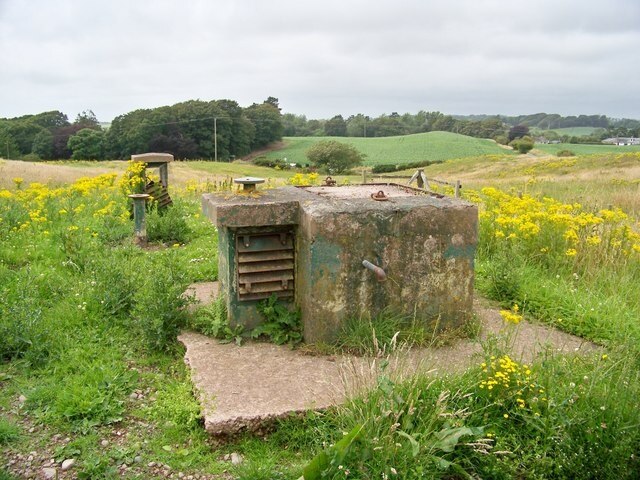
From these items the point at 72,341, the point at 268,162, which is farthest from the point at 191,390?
the point at 268,162

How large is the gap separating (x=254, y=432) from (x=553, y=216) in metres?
4.49

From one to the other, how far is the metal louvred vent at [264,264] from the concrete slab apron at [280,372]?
0.46 m

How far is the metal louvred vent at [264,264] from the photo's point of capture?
4570 millimetres

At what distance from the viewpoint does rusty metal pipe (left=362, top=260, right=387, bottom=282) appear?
4.09 metres

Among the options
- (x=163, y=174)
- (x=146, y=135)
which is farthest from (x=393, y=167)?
(x=163, y=174)

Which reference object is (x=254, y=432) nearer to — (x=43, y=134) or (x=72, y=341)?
(x=72, y=341)

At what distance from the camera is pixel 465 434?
3.13 m

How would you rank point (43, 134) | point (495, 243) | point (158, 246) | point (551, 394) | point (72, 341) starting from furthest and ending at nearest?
point (43, 134) < point (158, 246) < point (495, 243) < point (72, 341) < point (551, 394)

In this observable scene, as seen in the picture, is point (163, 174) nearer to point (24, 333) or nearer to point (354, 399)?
point (24, 333)

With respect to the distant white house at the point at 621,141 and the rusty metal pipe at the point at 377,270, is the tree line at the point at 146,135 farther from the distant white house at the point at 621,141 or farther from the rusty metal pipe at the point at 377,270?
the rusty metal pipe at the point at 377,270

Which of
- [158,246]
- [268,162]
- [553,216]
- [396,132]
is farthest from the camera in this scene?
[396,132]

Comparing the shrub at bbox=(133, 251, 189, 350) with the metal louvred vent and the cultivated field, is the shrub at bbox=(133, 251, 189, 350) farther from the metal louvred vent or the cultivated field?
the metal louvred vent

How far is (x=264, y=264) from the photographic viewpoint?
4.64m

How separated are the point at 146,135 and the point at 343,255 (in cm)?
4240
